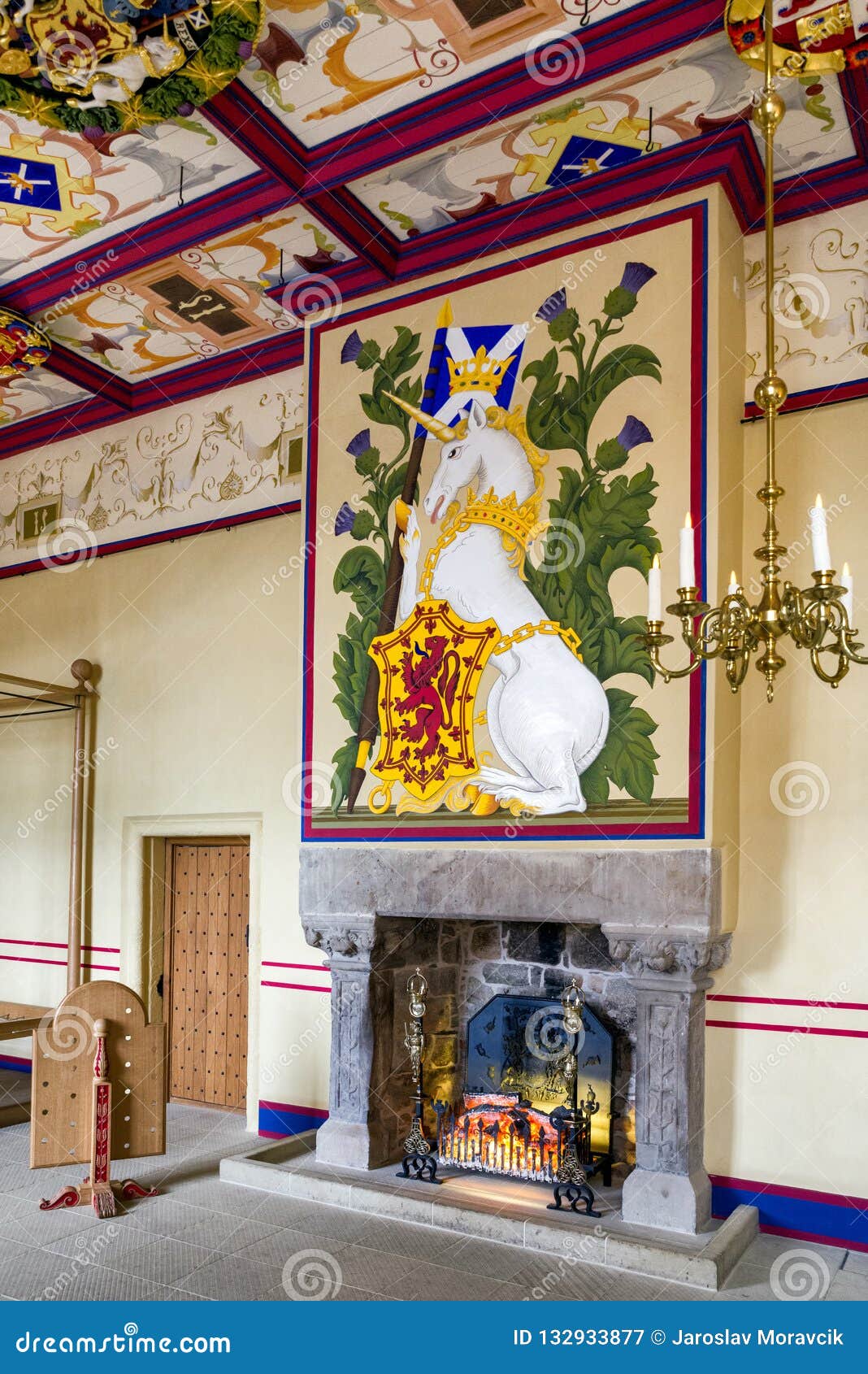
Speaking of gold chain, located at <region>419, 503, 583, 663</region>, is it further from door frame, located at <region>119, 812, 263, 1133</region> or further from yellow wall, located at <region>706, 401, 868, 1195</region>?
door frame, located at <region>119, 812, 263, 1133</region>

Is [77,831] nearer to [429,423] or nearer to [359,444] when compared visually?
[359,444]

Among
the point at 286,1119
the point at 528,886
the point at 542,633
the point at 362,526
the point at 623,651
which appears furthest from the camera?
the point at 286,1119

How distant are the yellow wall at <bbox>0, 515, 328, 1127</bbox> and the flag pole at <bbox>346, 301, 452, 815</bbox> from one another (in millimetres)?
1130

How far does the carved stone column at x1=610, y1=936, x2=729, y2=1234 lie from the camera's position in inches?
167

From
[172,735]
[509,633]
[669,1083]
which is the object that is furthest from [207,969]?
[669,1083]

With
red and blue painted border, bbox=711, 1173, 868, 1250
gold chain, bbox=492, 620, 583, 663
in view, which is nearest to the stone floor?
Answer: red and blue painted border, bbox=711, 1173, 868, 1250

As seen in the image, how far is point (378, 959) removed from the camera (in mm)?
5195

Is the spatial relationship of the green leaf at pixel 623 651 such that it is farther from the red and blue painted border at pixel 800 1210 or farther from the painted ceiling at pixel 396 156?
the red and blue painted border at pixel 800 1210

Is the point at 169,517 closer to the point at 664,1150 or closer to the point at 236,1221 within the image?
the point at 236,1221

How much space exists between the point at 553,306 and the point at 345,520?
1.48 meters

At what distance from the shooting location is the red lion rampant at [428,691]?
500cm

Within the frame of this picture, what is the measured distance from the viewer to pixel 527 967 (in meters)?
5.32

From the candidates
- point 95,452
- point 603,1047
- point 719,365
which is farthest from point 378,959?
point 95,452

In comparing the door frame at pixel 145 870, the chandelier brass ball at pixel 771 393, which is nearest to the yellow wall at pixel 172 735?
the door frame at pixel 145 870
